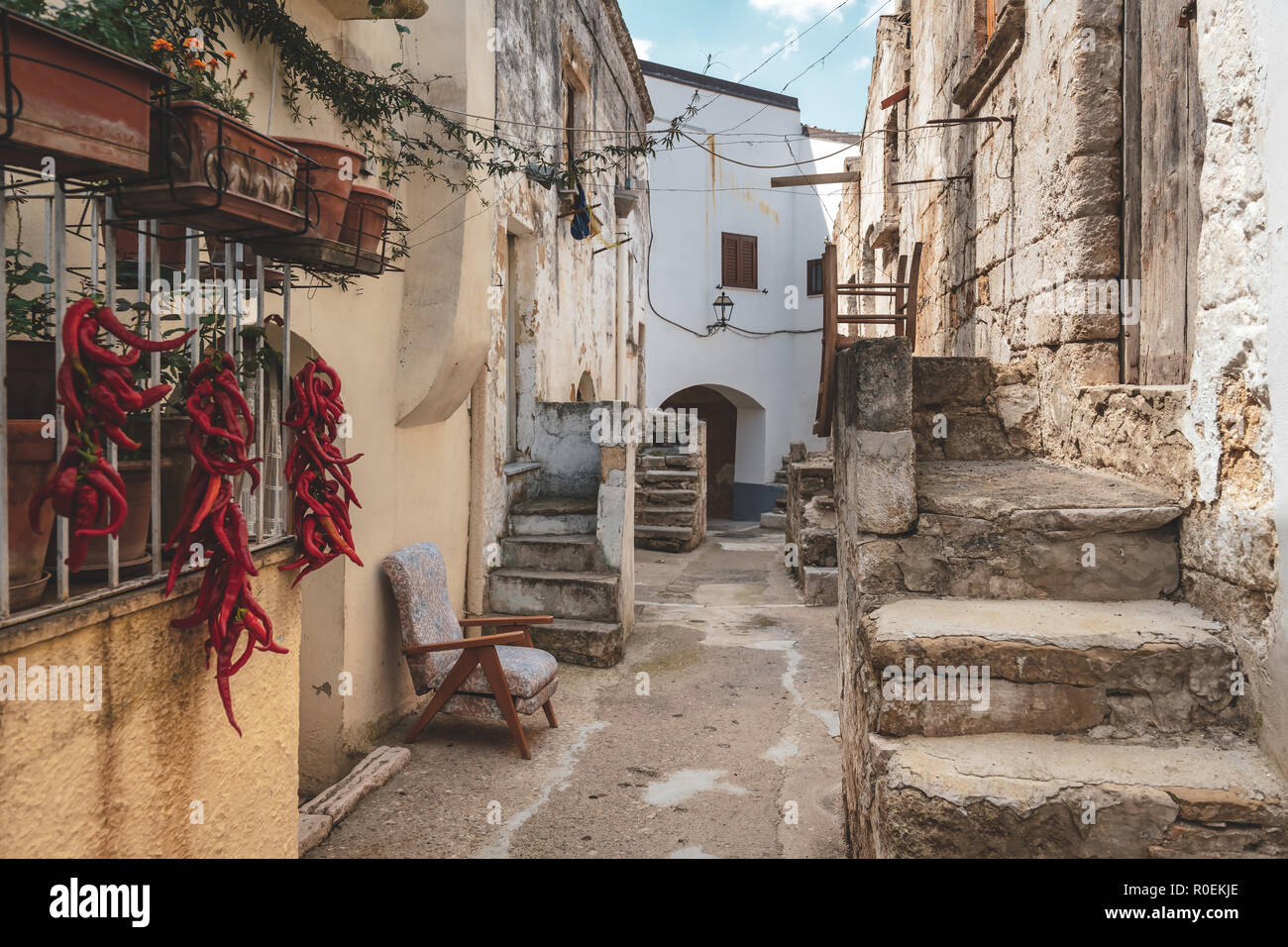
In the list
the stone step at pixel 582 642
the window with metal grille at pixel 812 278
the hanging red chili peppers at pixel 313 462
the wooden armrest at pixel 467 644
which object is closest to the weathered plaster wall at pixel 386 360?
the wooden armrest at pixel 467 644

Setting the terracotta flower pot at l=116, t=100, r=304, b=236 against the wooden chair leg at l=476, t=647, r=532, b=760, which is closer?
the terracotta flower pot at l=116, t=100, r=304, b=236

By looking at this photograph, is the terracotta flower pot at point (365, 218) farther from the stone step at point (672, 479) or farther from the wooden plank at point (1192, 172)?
the stone step at point (672, 479)

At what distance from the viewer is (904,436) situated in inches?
108

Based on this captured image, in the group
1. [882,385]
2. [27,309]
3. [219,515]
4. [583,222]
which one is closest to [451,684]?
[882,385]

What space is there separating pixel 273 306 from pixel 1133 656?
3063mm

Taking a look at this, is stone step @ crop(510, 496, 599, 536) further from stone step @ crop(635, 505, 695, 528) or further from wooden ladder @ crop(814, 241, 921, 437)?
stone step @ crop(635, 505, 695, 528)

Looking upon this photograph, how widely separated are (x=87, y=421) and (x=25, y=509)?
0.64 feet

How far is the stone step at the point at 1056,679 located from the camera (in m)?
2.16

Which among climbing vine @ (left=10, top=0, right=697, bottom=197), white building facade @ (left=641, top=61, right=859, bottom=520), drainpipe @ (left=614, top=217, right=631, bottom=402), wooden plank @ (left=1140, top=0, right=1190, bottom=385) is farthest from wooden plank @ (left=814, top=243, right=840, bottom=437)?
white building facade @ (left=641, top=61, right=859, bottom=520)

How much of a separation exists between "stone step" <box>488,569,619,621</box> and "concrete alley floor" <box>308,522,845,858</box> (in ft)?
1.31

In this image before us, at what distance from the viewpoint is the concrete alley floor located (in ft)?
10.6

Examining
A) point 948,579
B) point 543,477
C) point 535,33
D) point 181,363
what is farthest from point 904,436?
point 535,33

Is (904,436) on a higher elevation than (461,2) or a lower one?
lower
